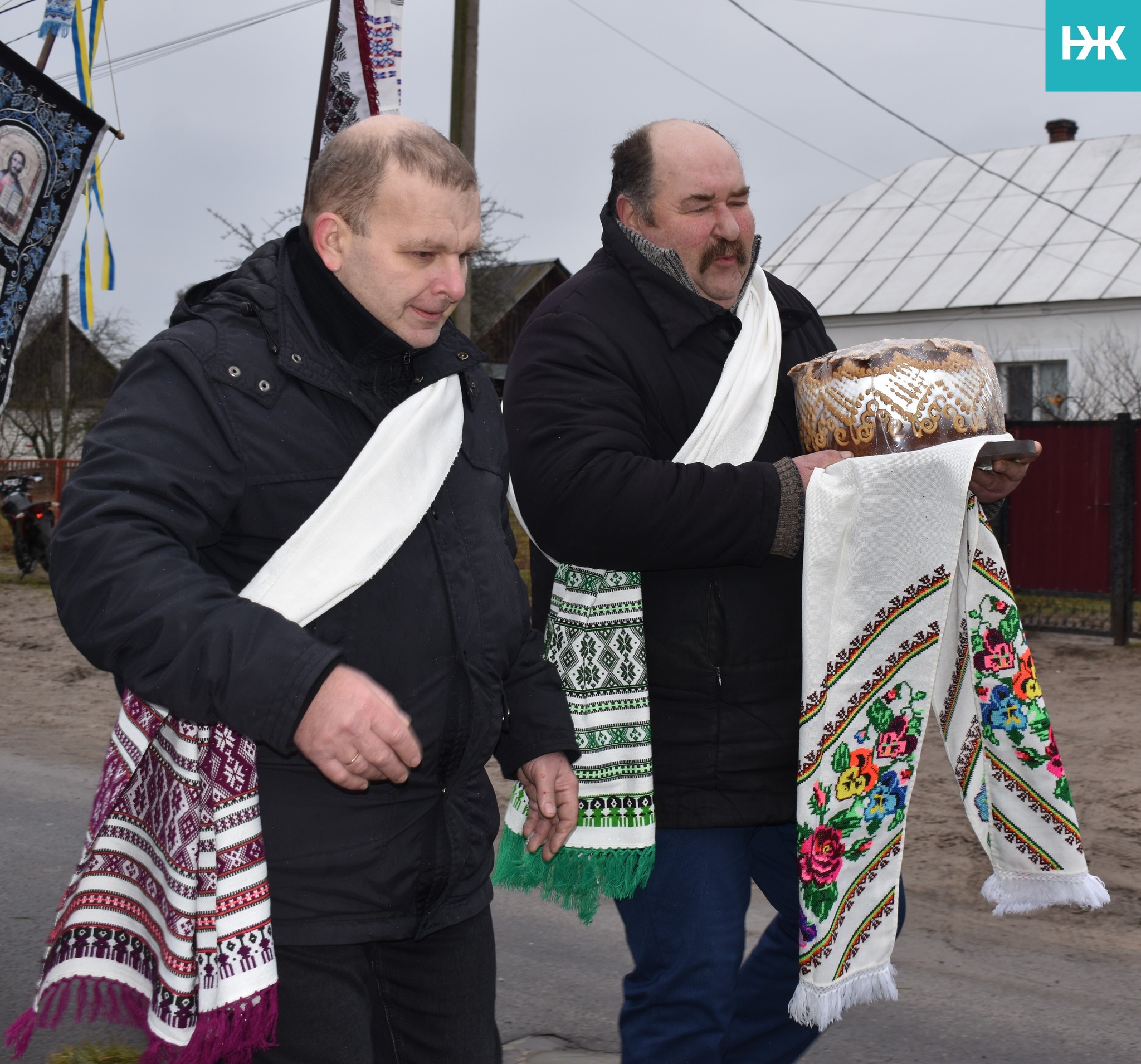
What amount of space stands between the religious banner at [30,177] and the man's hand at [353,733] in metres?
4.65

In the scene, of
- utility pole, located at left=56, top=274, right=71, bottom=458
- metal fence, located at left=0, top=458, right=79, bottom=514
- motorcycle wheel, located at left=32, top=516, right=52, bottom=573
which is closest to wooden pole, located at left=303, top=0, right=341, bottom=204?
motorcycle wheel, located at left=32, top=516, right=52, bottom=573

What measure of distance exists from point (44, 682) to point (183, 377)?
26.3 ft

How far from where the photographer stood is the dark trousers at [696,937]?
258cm

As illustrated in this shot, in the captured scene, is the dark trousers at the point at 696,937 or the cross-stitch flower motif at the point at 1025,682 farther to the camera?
the cross-stitch flower motif at the point at 1025,682

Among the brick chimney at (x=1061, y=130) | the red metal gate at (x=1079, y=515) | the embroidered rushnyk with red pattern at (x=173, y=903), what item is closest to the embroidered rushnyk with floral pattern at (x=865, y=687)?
the embroidered rushnyk with red pattern at (x=173, y=903)

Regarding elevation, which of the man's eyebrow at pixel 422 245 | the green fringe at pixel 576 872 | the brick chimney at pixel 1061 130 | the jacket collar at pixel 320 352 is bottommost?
the green fringe at pixel 576 872

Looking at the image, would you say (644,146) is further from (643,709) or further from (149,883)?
(149,883)

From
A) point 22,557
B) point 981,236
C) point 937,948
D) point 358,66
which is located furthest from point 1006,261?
point 937,948

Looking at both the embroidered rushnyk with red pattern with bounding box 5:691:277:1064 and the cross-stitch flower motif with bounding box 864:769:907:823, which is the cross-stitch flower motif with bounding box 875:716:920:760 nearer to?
the cross-stitch flower motif with bounding box 864:769:907:823

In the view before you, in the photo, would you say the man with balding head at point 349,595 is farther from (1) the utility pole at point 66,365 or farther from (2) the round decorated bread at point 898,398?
(1) the utility pole at point 66,365

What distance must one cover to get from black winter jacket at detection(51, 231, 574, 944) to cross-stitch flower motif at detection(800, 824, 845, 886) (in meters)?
0.66

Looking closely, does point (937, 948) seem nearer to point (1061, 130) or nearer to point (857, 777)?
point (857, 777)

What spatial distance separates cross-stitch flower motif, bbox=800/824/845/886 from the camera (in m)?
2.57

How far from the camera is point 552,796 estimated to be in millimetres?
2434
